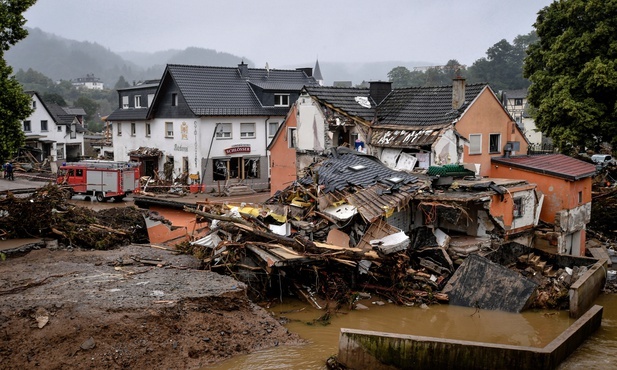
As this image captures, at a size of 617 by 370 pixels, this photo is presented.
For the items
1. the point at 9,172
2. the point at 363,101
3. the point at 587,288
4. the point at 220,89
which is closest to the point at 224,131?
the point at 220,89

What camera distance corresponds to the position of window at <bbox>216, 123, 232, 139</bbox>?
37.0 metres

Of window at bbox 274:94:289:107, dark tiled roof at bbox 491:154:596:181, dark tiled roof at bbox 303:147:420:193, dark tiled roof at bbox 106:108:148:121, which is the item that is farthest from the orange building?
dark tiled roof at bbox 106:108:148:121

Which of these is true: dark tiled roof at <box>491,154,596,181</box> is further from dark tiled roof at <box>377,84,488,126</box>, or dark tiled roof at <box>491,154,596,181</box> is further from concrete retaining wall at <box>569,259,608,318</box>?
concrete retaining wall at <box>569,259,608,318</box>

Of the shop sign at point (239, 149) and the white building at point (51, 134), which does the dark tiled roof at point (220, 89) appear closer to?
the shop sign at point (239, 149)

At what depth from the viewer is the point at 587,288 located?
16984 millimetres

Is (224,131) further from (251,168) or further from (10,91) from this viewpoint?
(10,91)

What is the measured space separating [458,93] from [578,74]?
7.15m

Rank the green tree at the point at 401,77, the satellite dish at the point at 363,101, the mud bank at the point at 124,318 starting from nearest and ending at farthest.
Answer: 1. the mud bank at the point at 124,318
2. the satellite dish at the point at 363,101
3. the green tree at the point at 401,77

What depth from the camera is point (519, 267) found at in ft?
64.5

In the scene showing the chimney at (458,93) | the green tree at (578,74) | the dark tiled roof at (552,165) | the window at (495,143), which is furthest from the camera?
the green tree at (578,74)

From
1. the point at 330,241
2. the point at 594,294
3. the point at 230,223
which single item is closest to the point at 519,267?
the point at 594,294

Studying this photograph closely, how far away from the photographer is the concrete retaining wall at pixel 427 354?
39.8 feet

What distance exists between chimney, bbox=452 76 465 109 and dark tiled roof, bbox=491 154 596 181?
2.69 m

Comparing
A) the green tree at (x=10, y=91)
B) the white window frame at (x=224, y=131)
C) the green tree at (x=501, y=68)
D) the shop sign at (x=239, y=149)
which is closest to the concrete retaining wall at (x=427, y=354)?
the green tree at (x=10, y=91)
